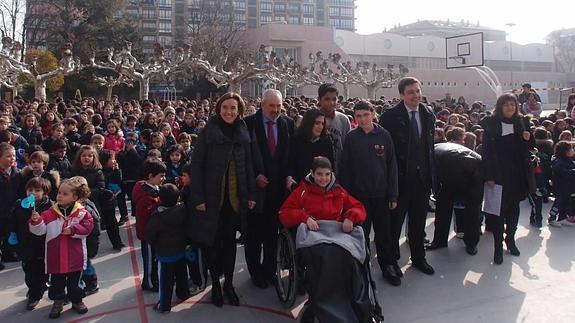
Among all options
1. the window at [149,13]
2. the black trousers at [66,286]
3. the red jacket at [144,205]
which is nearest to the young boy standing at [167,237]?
the red jacket at [144,205]

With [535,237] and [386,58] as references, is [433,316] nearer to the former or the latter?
[535,237]

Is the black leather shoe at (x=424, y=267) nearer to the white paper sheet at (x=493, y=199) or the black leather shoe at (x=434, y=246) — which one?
the black leather shoe at (x=434, y=246)

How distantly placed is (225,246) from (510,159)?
3.01 metres

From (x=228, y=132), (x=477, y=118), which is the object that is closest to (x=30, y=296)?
(x=228, y=132)

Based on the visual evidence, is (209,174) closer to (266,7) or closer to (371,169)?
(371,169)

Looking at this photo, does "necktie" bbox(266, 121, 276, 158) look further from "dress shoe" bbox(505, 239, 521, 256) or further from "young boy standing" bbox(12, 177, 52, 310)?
"dress shoe" bbox(505, 239, 521, 256)

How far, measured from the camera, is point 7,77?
2534cm

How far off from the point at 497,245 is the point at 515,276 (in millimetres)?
437

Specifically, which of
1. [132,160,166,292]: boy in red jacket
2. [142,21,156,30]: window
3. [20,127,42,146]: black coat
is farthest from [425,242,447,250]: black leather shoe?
[142,21,156,30]: window

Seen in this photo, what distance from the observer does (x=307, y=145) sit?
13.8 ft

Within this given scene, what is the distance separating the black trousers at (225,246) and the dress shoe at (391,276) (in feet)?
4.70

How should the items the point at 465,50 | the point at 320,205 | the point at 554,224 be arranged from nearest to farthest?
the point at 320,205
the point at 554,224
the point at 465,50

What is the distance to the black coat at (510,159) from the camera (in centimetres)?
488

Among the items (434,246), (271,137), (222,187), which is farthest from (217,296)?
(434,246)
